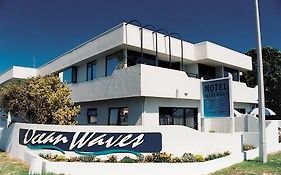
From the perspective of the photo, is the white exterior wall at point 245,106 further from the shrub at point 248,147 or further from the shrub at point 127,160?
the shrub at point 127,160

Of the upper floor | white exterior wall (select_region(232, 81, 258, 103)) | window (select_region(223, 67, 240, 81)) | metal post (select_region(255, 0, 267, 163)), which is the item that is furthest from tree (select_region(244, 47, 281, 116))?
metal post (select_region(255, 0, 267, 163))

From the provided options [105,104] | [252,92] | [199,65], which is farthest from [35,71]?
[252,92]

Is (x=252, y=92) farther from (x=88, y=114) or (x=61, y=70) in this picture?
(x=61, y=70)

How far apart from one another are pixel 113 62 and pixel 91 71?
349cm

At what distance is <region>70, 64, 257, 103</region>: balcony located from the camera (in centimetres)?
1674

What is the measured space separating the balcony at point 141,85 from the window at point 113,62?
1254mm

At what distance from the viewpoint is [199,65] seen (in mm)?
24938

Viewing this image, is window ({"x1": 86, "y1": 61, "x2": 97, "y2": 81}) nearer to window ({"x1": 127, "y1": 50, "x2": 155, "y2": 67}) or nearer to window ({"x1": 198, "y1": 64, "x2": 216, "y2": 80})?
window ({"x1": 127, "y1": 50, "x2": 155, "y2": 67})

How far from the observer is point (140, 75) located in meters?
16.5

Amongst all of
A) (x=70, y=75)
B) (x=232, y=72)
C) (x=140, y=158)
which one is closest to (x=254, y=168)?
(x=140, y=158)

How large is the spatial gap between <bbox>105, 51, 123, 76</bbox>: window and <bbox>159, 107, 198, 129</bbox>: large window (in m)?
4.15

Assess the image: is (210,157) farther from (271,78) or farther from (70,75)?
(271,78)

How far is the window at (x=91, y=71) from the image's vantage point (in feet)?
75.2

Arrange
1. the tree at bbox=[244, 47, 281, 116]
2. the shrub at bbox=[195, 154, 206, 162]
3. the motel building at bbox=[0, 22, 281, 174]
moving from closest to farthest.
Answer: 1. the shrub at bbox=[195, 154, 206, 162]
2. the motel building at bbox=[0, 22, 281, 174]
3. the tree at bbox=[244, 47, 281, 116]
